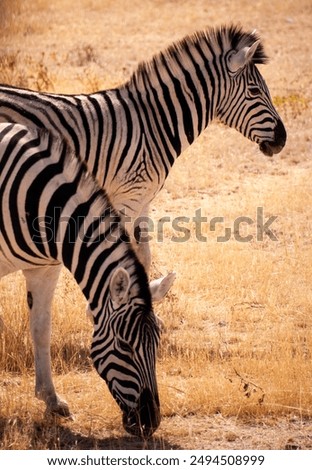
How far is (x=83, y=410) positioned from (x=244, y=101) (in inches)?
154

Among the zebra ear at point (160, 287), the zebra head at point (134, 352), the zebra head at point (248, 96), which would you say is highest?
the zebra head at point (248, 96)

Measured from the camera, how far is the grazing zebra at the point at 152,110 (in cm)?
781

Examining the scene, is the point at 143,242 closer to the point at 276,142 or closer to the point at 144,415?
the point at 276,142

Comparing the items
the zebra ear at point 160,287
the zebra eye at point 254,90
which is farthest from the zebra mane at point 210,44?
the zebra ear at point 160,287

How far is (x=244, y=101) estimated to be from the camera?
8.86m

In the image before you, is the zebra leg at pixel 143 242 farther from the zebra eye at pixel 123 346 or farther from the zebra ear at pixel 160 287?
the zebra eye at pixel 123 346

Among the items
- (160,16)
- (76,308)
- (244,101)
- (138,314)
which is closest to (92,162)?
(76,308)

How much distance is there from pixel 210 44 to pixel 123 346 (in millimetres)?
4240

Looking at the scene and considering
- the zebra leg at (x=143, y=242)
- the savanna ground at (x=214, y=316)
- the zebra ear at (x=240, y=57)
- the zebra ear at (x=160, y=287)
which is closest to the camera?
the zebra ear at (x=160, y=287)

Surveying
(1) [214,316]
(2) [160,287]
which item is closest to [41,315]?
(2) [160,287]

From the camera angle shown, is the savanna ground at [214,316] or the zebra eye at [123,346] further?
the savanna ground at [214,316]

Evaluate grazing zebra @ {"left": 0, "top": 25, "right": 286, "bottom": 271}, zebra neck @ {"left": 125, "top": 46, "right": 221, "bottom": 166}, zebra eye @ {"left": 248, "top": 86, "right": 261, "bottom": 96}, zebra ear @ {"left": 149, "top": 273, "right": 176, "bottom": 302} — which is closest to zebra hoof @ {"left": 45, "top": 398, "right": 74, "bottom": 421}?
zebra ear @ {"left": 149, "top": 273, "right": 176, "bottom": 302}

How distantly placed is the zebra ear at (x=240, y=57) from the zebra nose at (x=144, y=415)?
4.36 m

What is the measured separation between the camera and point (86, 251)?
5387mm
